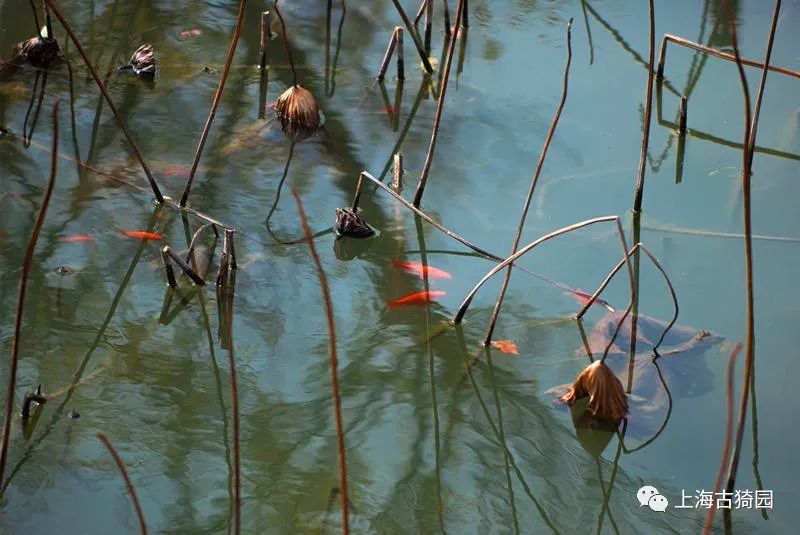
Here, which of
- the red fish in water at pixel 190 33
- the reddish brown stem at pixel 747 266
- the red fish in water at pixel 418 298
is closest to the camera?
the reddish brown stem at pixel 747 266

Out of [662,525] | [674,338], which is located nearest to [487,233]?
[674,338]

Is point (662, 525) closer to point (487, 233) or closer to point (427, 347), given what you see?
point (427, 347)

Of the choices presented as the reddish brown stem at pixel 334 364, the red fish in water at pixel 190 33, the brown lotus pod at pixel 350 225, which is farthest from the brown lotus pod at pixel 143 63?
the reddish brown stem at pixel 334 364

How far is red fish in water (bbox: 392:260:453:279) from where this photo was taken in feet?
7.50

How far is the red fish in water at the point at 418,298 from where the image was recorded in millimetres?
2191

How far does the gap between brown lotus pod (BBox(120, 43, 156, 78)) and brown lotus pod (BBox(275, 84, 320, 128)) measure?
0.49m

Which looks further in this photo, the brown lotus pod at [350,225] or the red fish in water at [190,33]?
the red fish in water at [190,33]

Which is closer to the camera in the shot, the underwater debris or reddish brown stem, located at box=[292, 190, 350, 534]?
reddish brown stem, located at box=[292, 190, 350, 534]

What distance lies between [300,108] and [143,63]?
0.60 metres

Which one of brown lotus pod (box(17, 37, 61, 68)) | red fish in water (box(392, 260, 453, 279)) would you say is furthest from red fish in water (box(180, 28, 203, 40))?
red fish in water (box(392, 260, 453, 279))

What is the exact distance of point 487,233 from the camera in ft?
7.90

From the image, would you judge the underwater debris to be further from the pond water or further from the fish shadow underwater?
the fish shadow underwater

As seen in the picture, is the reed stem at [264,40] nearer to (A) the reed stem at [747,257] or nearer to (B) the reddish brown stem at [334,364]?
(A) the reed stem at [747,257]

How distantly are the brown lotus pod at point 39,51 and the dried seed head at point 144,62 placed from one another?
238 mm
